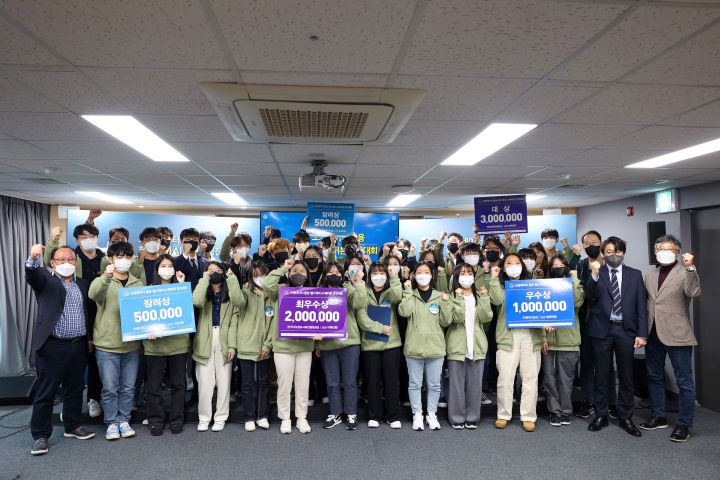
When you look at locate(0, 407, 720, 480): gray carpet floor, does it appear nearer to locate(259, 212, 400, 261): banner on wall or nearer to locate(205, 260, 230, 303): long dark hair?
locate(205, 260, 230, 303): long dark hair

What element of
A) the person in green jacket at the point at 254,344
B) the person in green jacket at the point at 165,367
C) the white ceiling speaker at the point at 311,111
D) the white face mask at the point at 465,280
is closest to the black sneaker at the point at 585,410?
the white face mask at the point at 465,280

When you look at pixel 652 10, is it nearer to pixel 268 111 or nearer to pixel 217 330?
pixel 268 111

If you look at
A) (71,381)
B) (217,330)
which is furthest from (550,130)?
(71,381)

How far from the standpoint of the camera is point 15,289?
6.79 meters

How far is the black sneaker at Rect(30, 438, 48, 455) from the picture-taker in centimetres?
362

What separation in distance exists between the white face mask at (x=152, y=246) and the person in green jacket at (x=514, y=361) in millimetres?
3140

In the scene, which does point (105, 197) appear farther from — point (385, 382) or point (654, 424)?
point (654, 424)

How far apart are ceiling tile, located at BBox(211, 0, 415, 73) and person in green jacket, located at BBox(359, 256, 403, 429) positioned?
7.80ft

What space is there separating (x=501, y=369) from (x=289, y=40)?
137 inches

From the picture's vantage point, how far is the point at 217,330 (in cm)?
414

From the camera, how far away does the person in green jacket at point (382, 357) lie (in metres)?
4.18

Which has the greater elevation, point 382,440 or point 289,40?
point 289,40

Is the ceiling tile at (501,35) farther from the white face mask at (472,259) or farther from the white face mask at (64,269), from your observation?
the white face mask at (64,269)

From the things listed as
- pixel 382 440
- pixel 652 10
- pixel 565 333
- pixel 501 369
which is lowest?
pixel 382 440
